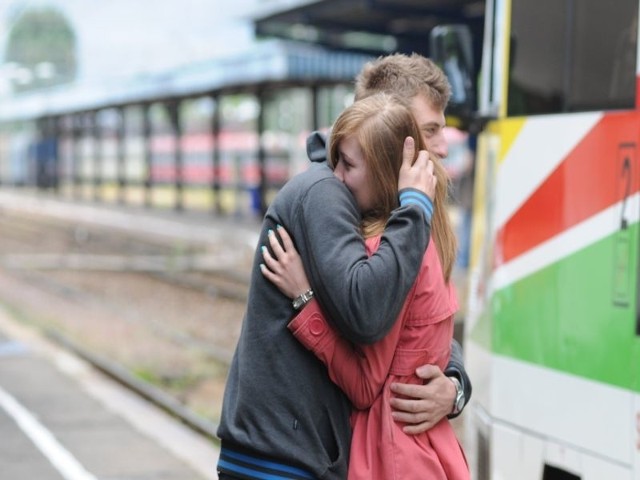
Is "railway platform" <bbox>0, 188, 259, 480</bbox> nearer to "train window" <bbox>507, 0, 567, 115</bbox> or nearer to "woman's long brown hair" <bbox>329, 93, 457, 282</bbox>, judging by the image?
"train window" <bbox>507, 0, 567, 115</bbox>

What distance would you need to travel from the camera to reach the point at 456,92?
435 cm

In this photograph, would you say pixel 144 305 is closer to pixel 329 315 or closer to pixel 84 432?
pixel 84 432

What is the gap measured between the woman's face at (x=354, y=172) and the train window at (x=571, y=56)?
3.70 ft

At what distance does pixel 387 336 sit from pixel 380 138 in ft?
1.22

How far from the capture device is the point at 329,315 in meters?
2.15

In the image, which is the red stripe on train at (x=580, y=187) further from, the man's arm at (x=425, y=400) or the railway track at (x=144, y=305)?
the railway track at (x=144, y=305)

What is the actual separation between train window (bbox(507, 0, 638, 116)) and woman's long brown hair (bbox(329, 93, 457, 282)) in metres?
1.09

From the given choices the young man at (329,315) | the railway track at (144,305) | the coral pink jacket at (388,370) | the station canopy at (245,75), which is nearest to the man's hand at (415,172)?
the young man at (329,315)

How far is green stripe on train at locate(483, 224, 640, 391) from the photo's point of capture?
114 inches

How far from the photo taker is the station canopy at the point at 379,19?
1010cm

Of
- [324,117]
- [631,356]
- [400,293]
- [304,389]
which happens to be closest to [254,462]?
[304,389]

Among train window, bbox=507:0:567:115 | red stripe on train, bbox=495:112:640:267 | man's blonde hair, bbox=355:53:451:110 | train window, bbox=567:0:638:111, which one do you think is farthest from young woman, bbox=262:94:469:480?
train window, bbox=507:0:567:115

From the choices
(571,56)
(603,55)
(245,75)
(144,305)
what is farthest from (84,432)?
(245,75)

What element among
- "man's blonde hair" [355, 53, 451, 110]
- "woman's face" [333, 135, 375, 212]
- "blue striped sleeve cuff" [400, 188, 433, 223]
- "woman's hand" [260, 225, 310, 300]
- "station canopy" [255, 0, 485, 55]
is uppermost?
"station canopy" [255, 0, 485, 55]
